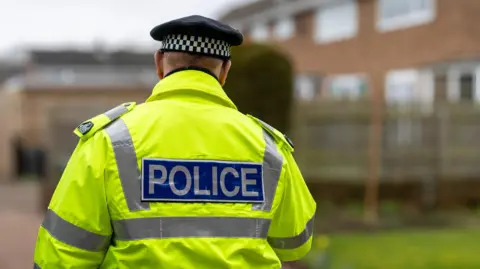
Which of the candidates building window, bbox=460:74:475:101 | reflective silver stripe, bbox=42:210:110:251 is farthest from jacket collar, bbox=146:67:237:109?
building window, bbox=460:74:475:101

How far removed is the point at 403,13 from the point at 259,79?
13.5 m

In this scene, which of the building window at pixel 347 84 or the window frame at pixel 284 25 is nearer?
the building window at pixel 347 84

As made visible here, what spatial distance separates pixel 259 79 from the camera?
1155 centimetres

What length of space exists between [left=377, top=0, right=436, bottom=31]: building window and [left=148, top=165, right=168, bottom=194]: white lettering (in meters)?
21.1

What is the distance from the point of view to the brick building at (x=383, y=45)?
21.7 meters

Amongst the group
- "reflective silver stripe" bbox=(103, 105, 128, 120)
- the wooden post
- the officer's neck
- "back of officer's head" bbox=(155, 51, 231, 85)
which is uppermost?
"back of officer's head" bbox=(155, 51, 231, 85)

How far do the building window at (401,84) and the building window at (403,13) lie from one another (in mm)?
A: 1459

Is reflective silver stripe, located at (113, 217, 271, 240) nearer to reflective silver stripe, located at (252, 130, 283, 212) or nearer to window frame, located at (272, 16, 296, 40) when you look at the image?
reflective silver stripe, located at (252, 130, 283, 212)

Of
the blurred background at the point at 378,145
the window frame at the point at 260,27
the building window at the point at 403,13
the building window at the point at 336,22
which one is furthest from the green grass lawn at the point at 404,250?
the window frame at the point at 260,27

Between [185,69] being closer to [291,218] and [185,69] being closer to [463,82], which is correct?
[291,218]

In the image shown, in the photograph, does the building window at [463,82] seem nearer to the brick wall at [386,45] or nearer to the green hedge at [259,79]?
the brick wall at [386,45]

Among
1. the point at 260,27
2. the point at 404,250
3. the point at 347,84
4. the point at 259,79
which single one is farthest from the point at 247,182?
the point at 260,27

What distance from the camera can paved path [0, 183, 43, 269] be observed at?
959 centimetres

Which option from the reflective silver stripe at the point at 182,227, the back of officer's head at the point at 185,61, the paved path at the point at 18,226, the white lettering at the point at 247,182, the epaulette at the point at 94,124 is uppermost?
the back of officer's head at the point at 185,61
